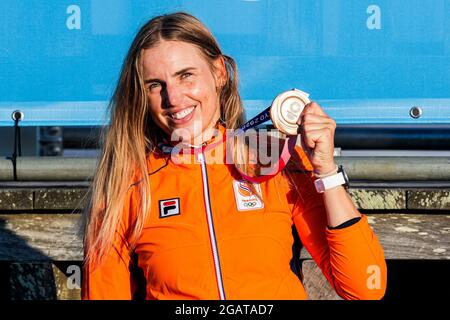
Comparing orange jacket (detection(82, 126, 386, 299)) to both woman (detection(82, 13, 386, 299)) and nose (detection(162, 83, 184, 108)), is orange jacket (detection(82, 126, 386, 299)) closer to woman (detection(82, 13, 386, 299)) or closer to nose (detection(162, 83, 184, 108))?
woman (detection(82, 13, 386, 299))

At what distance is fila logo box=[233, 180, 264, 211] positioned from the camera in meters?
2.53

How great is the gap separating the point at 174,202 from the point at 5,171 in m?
0.99

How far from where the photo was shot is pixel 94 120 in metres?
3.18

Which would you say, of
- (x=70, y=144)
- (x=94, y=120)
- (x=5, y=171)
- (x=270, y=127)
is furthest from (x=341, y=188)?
(x=70, y=144)

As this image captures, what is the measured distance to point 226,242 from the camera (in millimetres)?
2451

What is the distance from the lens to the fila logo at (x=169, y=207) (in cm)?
255

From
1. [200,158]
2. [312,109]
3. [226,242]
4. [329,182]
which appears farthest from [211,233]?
[312,109]

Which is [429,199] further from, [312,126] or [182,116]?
[182,116]

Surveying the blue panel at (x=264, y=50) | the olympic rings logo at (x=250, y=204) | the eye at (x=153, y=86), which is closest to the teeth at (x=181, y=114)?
the eye at (x=153, y=86)

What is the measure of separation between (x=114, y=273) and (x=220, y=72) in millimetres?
795

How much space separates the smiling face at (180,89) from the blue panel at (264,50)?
48cm

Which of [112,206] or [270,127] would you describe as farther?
[270,127]

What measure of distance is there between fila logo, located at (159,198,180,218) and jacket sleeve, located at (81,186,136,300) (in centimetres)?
11
